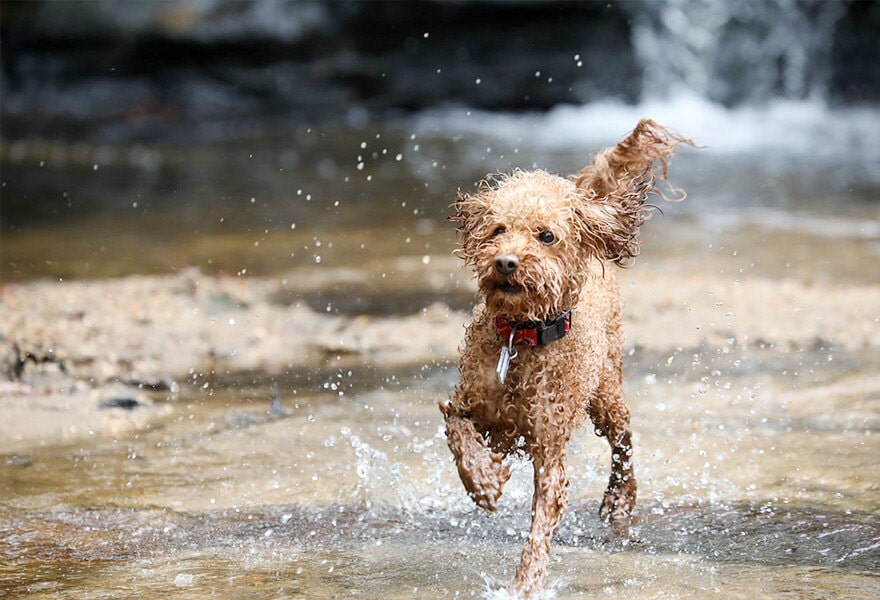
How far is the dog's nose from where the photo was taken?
3836mm

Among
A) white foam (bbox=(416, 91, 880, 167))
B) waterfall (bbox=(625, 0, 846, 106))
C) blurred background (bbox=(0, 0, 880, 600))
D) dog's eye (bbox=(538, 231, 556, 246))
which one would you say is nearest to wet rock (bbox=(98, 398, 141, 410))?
blurred background (bbox=(0, 0, 880, 600))

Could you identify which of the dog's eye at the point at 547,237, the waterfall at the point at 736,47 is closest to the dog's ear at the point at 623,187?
the dog's eye at the point at 547,237

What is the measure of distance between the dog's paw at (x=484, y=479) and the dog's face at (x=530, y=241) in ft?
1.70

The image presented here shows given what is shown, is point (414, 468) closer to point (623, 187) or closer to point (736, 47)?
point (623, 187)

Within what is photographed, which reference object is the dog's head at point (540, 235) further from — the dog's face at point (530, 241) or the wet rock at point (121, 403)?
the wet rock at point (121, 403)

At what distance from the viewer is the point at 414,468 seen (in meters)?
5.51

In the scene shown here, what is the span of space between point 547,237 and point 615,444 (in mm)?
1382

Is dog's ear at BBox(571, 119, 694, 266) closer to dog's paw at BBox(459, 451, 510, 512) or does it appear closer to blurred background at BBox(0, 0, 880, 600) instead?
dog's paw at BBox(459, 451, 510, 512)

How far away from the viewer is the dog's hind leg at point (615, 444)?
16.1ft

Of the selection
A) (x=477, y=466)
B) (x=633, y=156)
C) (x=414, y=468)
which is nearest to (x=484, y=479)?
(x=477, y=466)

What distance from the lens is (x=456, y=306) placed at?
8555mm

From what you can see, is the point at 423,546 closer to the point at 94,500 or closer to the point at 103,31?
the point at 94,500

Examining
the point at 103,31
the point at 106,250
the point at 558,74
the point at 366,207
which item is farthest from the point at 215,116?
the point at 106,250

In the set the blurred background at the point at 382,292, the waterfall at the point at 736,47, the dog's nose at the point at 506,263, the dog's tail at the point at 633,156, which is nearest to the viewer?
the dog's nose at the point at 506,263
